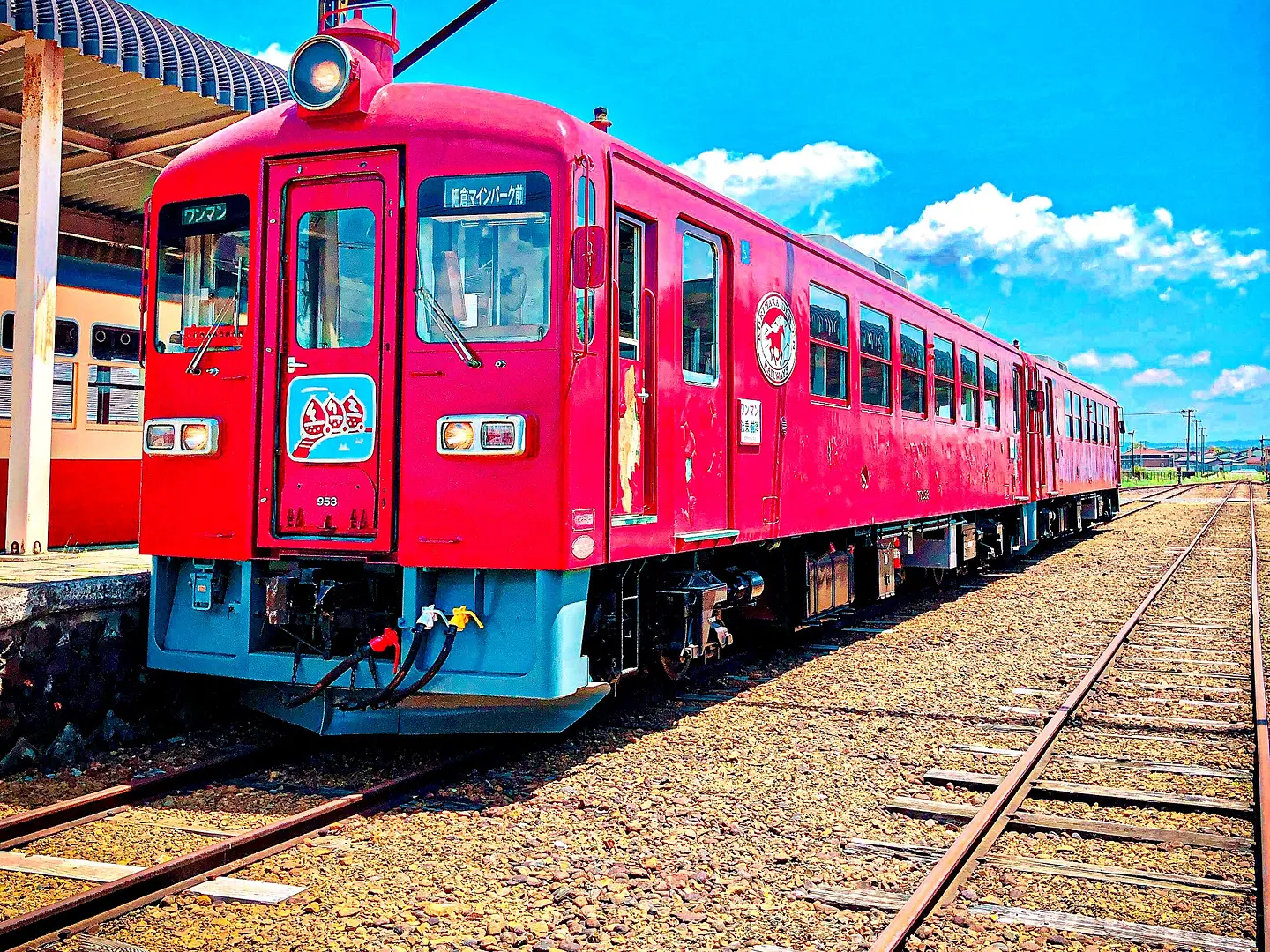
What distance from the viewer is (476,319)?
5301 mm

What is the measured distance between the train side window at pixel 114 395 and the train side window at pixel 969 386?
9.25 metres

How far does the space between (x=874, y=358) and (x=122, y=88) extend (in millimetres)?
7274

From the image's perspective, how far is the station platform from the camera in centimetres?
538

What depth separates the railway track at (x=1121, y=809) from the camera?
12.1 ft

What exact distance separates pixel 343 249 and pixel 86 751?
2.96m

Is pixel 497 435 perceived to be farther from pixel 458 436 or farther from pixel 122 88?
pixel 122 88

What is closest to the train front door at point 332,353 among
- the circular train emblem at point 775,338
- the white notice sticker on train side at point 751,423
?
the white notice sticker on train side at point 751,423

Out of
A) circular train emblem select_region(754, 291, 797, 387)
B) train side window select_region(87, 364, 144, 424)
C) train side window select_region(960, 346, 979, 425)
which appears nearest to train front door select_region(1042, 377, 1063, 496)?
train side window select_region(960, 346, 979, 425)

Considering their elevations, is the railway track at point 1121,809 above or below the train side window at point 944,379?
below

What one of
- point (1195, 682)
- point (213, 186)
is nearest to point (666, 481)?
point (213, 186)

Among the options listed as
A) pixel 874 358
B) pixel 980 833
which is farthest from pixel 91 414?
pixel 980 833

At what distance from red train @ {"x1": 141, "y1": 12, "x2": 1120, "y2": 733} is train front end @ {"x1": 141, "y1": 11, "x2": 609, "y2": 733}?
1 cm

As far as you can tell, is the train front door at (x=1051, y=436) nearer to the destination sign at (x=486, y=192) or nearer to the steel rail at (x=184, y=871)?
the destination sign at (x=486, y=192)

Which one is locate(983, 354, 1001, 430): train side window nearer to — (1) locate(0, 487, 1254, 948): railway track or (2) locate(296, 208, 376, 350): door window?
(1) locate(0, 487, 1254, 948): railway track
